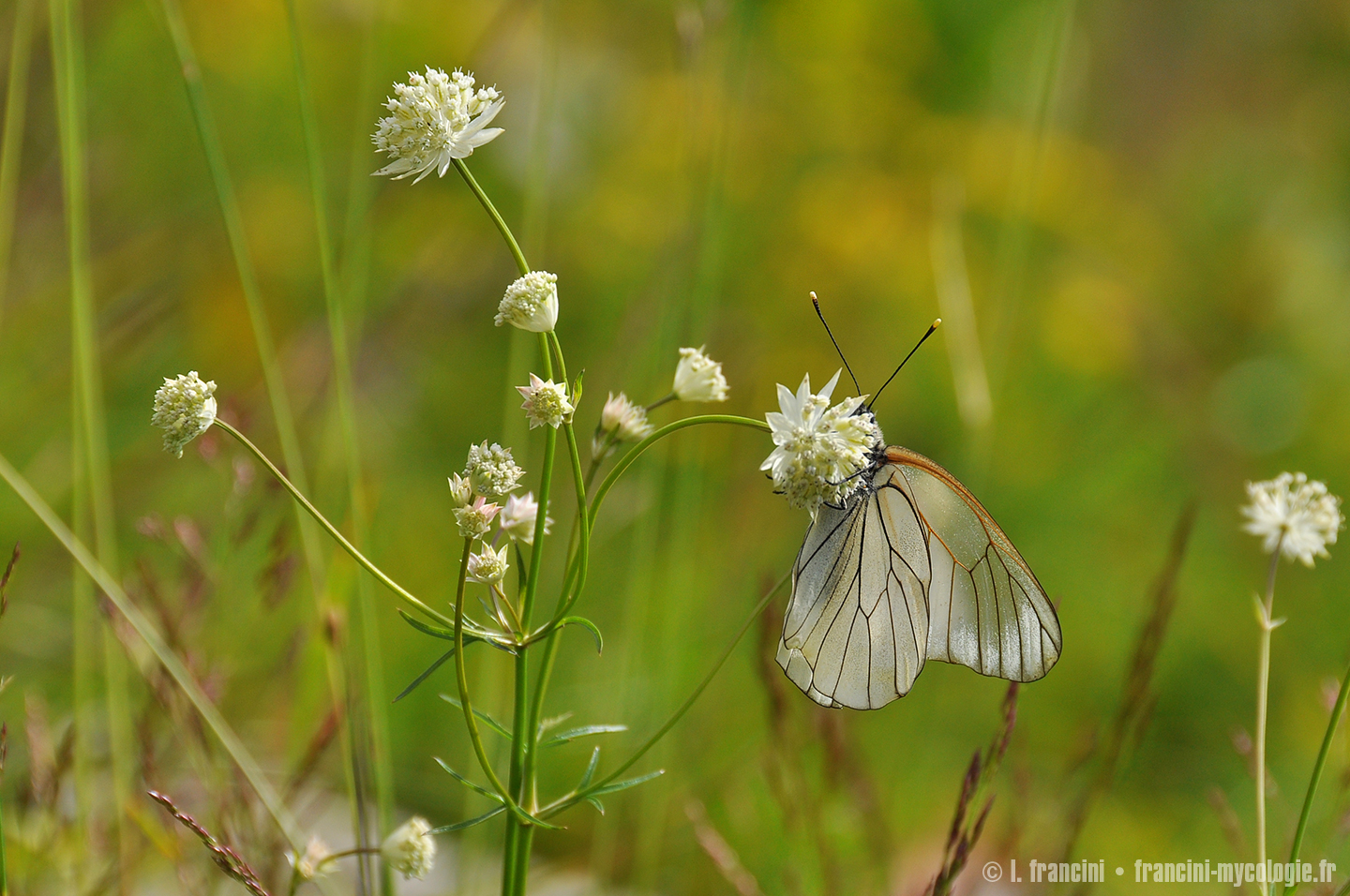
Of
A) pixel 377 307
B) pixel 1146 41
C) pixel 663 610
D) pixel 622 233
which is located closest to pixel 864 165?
pixel 622 233

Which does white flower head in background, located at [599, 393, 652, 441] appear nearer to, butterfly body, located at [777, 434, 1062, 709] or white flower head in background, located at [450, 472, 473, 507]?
white flower head in background, located at [450, 472, 473, 507]

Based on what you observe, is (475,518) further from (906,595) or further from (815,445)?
(906,595)

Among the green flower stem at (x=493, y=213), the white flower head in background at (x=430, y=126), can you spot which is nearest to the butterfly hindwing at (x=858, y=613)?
the green flower stem at (x=493, y=213)

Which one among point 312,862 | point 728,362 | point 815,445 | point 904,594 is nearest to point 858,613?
point 904,594

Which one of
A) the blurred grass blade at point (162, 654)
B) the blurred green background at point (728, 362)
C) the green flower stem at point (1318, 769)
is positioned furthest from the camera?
the blurred green background at point (728, 362)

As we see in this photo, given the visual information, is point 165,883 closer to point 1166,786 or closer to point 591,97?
point 1166,786

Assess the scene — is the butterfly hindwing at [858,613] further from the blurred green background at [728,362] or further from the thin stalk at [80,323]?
the thin stalk at [80,323]
